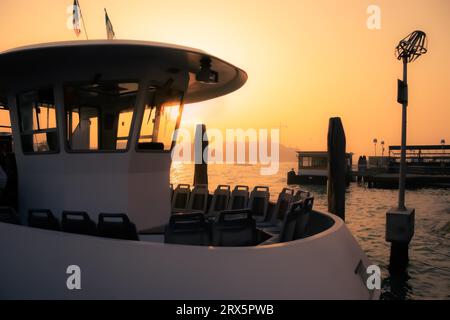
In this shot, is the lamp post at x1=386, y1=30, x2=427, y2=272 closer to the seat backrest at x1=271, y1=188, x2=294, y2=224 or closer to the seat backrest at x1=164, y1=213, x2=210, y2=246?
the seat backrest at x1=271, y1=188, x2=294, y2=224

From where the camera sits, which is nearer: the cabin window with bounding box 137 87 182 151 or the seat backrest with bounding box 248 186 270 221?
the cabin window with bounding box 137 87 182 151

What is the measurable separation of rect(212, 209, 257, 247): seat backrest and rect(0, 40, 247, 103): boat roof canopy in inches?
123

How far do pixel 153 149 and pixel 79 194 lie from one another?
1.75 meters

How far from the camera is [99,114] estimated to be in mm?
8203

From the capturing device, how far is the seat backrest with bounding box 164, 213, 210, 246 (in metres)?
5.54

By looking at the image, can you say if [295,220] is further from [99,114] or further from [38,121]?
[38,121]

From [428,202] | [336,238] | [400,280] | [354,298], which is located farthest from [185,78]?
[428,202]

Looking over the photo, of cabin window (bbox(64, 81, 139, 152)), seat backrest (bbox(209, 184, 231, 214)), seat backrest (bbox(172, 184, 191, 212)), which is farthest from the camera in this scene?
seat backrest (bbox(172, 184, 191, 212))

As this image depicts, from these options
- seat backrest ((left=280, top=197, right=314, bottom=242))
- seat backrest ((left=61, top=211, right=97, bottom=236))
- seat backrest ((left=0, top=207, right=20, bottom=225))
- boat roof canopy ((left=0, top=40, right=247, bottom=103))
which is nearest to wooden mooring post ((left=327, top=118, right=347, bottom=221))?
seat backrest ((left=280, top=197, right=314, bottom=242))

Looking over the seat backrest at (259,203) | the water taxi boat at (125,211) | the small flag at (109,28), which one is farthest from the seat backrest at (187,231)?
the small flag at (109,28)

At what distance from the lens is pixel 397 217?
14578 mm

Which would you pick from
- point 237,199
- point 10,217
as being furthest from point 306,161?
point 10,217

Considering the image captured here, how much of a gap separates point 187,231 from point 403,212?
38.6 ft

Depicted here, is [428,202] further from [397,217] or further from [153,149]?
[153,149]
